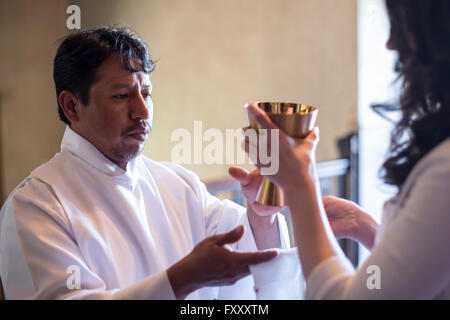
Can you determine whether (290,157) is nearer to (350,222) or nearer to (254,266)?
(254,266)

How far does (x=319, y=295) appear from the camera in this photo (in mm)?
999

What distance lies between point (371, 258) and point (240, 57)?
3244 millimetres

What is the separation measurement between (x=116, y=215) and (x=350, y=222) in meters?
0.69

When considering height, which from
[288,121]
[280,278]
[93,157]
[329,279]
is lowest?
[280,278]

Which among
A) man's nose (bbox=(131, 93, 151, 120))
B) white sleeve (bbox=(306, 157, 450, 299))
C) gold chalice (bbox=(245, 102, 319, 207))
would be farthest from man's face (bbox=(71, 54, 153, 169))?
white sleeve (bbox=(306, 157, 450, 299))

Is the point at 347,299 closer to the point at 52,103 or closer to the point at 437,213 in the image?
the point at 437,213

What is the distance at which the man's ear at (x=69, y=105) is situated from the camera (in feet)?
Result: 5.26

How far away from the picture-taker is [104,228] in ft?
4.72

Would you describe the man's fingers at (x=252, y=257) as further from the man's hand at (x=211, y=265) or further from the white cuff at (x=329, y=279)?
the white cuff at (x=329, y=279)

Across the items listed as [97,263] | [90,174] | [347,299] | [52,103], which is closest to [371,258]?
[347,299]

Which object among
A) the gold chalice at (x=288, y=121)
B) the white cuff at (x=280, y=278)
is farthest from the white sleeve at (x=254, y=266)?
the gold chalice at (x=288, y=121)

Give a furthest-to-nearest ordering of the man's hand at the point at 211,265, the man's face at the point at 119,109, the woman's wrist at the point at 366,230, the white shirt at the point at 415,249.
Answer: the man's face at the point at 119,109 < the woman's wrist at the point at 366,230 < the man's hand at the point at 211,265 < the white shirt at the point at 415,249

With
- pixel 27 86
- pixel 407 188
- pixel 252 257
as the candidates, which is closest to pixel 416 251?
pixel 407 188

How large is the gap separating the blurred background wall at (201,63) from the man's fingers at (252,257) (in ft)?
5.10
